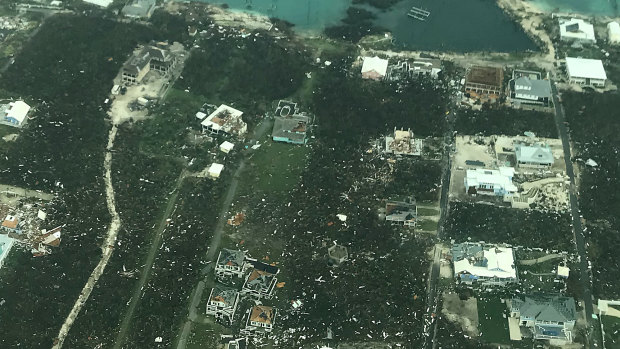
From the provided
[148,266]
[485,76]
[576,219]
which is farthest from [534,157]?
[148,266]

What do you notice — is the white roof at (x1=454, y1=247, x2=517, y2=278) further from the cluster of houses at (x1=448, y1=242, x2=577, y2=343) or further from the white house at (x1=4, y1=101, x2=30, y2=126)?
the white house at (x1=4, y1=101, x2=30, y2=126)

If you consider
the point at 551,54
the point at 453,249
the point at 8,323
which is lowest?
the point at 8,323

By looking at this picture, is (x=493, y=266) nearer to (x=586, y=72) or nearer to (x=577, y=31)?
(x=586, y=72)

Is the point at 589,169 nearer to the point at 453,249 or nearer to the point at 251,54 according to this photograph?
the point at 453,249

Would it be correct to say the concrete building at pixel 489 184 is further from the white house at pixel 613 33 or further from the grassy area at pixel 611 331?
the white house at pixel 613 33

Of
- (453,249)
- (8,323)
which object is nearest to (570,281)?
(453,249)

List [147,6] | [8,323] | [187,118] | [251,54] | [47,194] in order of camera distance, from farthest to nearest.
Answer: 1. [147,6]
2. [251,54]
3. [187,118]
4. [47,194]
5. [8,323]
